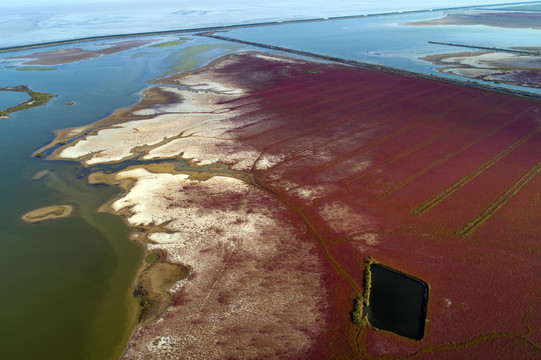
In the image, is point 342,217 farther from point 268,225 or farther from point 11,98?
point 11,98

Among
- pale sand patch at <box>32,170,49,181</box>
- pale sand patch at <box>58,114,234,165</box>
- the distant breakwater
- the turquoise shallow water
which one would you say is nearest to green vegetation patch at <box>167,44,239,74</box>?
the distant breakwater

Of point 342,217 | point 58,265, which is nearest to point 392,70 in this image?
point 342,217

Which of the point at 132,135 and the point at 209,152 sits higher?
the point at 132,135

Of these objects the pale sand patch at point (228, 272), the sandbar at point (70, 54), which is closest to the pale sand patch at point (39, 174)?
the pale sand patch at point (228, 272)

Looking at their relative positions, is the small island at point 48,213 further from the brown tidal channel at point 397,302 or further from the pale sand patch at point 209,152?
the brown tidal channel at point 397,302

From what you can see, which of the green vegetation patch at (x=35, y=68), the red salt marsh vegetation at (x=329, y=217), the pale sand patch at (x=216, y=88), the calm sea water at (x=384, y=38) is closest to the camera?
the red salt marsh vegetation at (x=329, y=217)

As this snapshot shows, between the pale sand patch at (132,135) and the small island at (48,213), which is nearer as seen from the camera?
the small island at (48,213)
